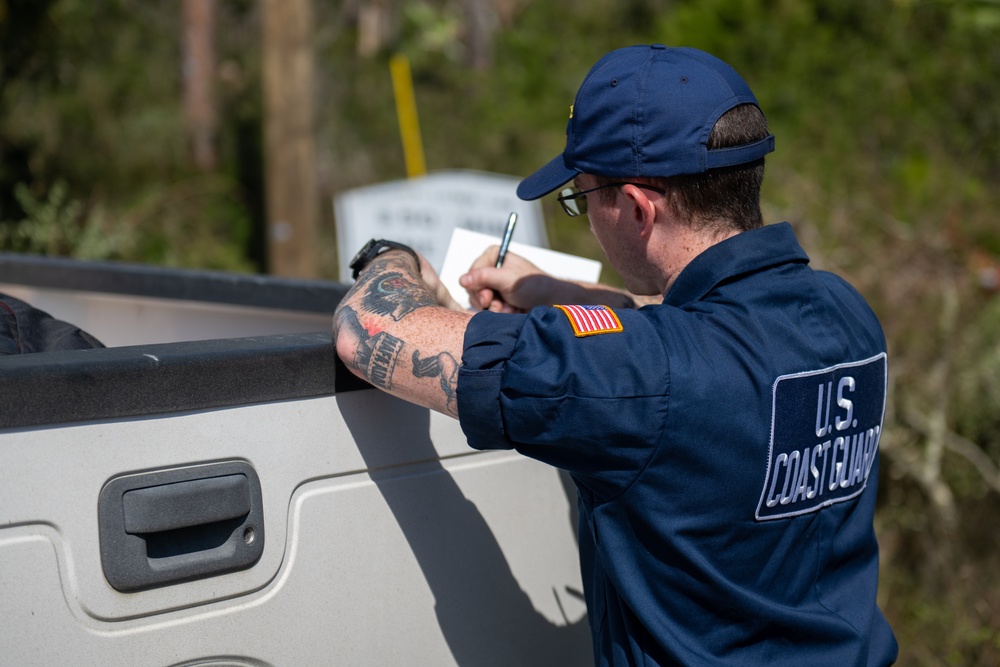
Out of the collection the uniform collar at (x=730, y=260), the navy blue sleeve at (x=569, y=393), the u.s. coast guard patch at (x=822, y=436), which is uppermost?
the uniform collar at (x=730, y=260)

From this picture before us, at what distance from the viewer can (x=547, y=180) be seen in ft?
6.45

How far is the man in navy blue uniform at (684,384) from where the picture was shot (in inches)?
58.6

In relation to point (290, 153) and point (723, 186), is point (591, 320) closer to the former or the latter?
point (723, 186)

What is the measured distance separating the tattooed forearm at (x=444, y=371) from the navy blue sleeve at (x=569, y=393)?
4 centimetres

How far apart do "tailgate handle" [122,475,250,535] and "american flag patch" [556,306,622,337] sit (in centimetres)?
56

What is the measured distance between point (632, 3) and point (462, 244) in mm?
14873

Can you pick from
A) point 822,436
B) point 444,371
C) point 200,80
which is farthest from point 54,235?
point 200,80

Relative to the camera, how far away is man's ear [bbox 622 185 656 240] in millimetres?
1761

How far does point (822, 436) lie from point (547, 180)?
0.70 m

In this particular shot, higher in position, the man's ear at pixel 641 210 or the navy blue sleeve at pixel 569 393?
the man's ear at pixel 641 210

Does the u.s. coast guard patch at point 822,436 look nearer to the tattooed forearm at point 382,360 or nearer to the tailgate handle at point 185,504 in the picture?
the tattooed forearm at point 382,360

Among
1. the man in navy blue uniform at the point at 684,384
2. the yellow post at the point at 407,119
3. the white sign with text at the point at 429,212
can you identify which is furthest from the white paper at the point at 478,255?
the yellow post at the point at 407,119

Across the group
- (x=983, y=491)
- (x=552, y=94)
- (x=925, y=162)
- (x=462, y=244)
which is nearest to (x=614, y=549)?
(x=462, y=244)

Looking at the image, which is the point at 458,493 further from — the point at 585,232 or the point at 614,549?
the point at 585,232
